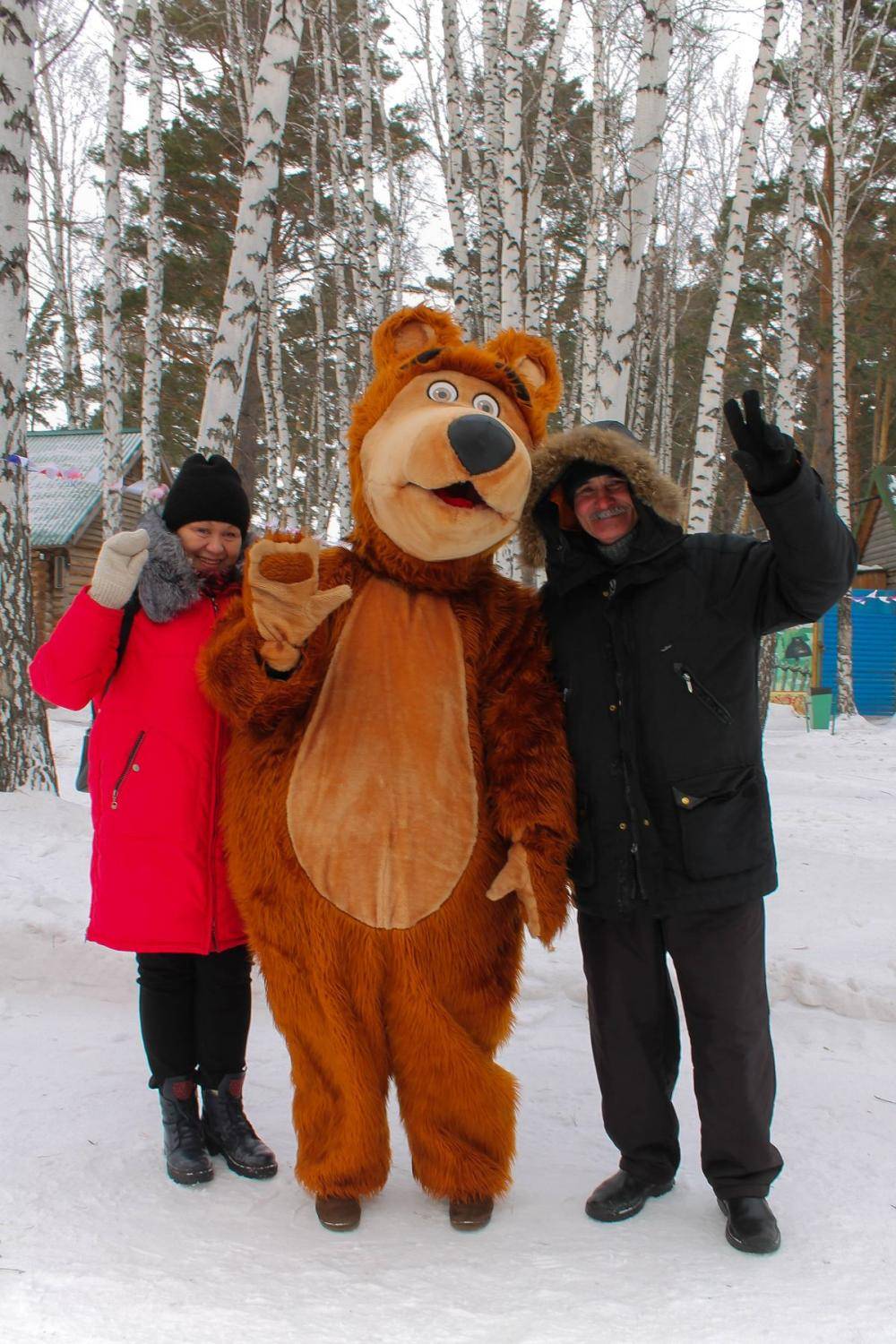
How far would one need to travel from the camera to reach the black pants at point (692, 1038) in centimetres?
237

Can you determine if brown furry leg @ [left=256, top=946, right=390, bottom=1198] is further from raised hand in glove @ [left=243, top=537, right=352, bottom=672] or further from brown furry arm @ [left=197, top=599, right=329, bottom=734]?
raised hand in glove @ [left=243, top=537, right=352, bottom=672]

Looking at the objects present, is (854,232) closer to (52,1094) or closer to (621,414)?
(621,414)

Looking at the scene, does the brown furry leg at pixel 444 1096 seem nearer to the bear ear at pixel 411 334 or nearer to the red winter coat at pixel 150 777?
the red winter coat at pixel 150 777

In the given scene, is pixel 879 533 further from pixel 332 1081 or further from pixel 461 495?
pixel 332 1081

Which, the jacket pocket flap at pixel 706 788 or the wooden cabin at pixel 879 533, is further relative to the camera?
the wooden cabin at pixel 879 533

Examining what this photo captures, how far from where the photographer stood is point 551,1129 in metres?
2.98

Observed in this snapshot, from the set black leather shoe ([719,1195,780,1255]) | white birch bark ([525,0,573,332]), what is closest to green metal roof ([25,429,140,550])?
white birch bark ([525,0,573,332])

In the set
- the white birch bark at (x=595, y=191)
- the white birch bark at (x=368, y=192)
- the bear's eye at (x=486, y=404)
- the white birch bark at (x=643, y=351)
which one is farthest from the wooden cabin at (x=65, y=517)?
the bear's eye at (x=486, y=404)

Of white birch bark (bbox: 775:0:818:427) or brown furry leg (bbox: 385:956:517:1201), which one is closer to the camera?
brown furry leg (bbox: 385:956:517:1201)

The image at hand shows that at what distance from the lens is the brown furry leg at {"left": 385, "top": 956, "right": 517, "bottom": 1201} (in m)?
2.37

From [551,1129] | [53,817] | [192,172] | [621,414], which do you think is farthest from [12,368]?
[192,172]

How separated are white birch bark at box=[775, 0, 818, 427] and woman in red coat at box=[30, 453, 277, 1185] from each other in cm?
945

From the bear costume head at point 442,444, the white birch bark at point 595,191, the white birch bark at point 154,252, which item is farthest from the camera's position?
the white birch bark at point 154,252

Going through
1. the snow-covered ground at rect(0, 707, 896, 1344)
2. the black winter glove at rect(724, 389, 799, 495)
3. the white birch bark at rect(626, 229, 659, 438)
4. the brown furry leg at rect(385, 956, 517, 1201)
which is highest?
the white birch bark at rect(626, 229, 659, 438)
